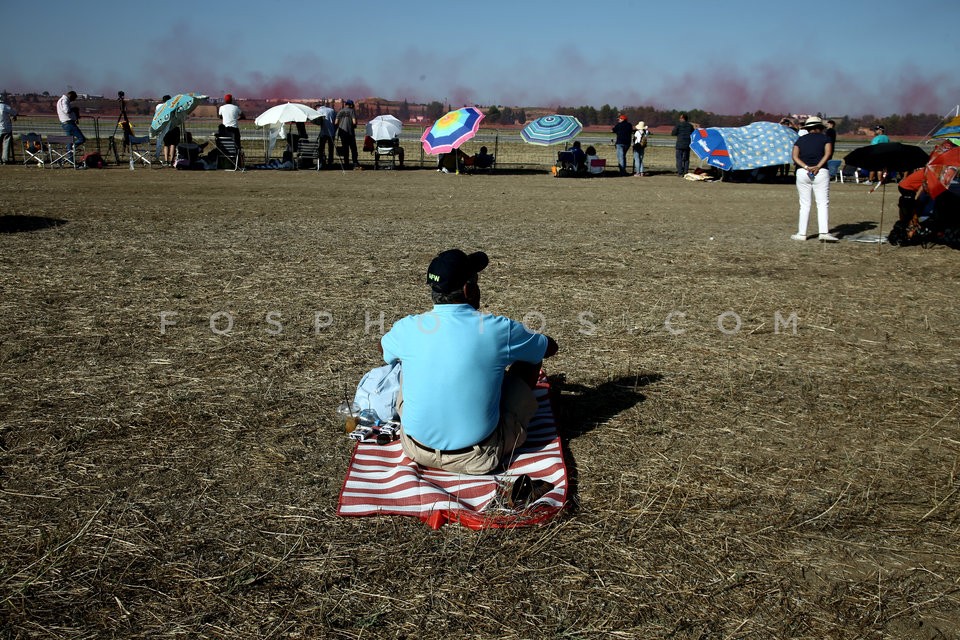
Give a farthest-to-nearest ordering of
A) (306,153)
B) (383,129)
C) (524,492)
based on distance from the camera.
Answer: (383,129), (306,153), (524,492)

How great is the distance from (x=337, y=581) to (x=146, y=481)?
53.8 inches

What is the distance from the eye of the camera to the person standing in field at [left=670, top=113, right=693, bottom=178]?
22.8 m

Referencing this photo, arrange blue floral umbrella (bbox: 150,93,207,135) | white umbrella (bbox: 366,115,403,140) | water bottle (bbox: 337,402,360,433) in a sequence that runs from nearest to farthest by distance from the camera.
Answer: water bottle (bbox: 337,402,360,433) < blue floral umbrella (bbox: 150,93,207,135) < white umbrella (bbox: 366,115,403,140)

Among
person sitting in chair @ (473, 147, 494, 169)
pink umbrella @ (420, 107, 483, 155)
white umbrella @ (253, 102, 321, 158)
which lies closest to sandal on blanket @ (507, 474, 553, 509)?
pink umbrella @ (420, 107, 483, 155)

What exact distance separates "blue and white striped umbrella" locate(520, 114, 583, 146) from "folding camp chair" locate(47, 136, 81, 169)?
42.0ft

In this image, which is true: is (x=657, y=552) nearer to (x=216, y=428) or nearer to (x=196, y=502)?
(x=196, y=502)

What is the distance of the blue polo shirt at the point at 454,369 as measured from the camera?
3719 millimetres

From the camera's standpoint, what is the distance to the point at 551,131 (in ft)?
76.0

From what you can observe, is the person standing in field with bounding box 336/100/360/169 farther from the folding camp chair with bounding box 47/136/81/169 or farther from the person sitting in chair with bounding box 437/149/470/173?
the folding camp chair with bounding box 47/136/81/169

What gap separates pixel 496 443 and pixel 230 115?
19241 mm

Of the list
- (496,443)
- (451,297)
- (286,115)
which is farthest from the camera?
(286,115)

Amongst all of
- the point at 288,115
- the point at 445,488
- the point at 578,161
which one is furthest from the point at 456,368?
the point at 578,161

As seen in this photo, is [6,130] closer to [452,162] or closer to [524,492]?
[452,162]

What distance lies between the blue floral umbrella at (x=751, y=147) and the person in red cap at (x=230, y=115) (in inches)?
543
